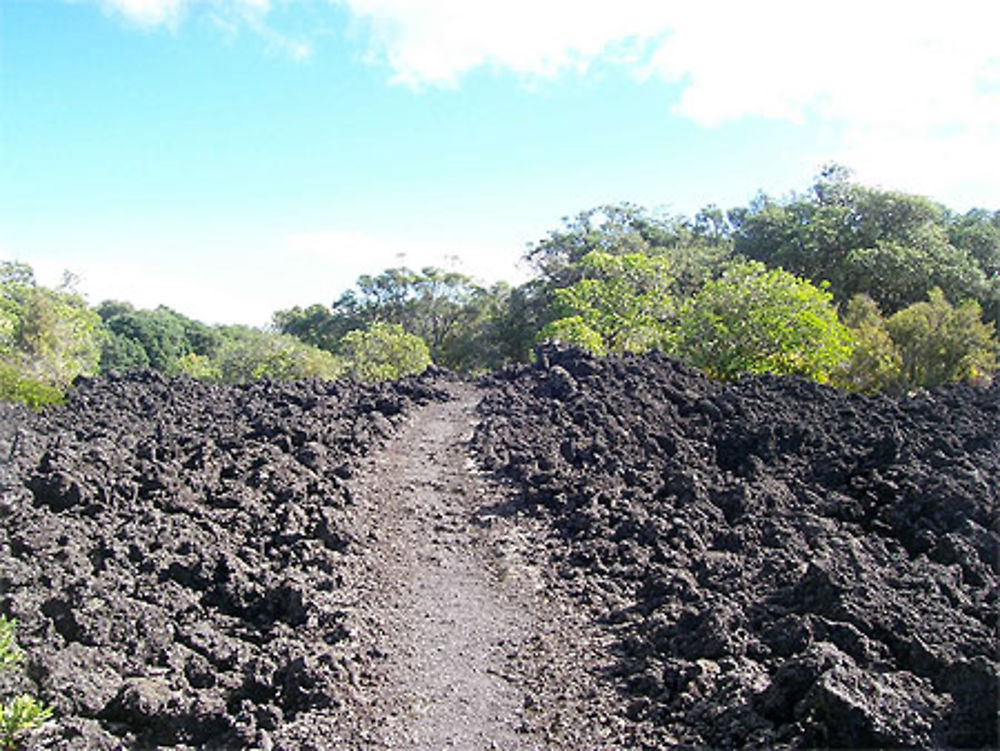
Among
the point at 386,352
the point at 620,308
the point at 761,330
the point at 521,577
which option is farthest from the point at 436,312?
the point at 521,577

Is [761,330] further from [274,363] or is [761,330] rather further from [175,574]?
[274,363]

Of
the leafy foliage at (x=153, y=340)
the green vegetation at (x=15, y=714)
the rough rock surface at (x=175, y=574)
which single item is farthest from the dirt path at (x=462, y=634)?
the leafy foliage at (x=153, y=340)

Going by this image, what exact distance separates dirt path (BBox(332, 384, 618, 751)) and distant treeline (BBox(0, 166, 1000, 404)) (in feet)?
30.8

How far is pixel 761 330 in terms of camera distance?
2038 centimetres

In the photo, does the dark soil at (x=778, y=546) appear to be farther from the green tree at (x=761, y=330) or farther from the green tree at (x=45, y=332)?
the green tree at (x=45, y=332)

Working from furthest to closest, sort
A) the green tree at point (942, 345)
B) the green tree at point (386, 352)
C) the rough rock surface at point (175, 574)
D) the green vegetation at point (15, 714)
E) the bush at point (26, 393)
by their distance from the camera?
the green tree at point (386, 352) < the green tree at point (942, 345) < the bush at point (26, 393) < the rough rock surface at point (175, 574) < the green vegetation at point (15, 714)

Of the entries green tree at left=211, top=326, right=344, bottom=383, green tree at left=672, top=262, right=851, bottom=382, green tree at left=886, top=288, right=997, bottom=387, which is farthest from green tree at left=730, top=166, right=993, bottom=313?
green tree at left=211, top=326, right=344, bottom=383

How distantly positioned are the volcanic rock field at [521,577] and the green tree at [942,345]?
758 centimetres

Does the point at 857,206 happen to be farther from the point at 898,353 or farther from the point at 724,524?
the point at 724,524

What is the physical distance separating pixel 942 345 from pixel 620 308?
8752 millimetres

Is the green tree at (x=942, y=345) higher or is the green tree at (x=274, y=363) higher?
the green tree at (x=942, y=345)

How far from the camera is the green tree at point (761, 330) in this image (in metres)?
19.8

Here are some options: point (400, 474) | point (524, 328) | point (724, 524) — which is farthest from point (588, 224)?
point (724, 524)

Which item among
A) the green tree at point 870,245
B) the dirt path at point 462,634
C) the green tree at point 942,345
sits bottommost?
the dirt path at point 462,634
